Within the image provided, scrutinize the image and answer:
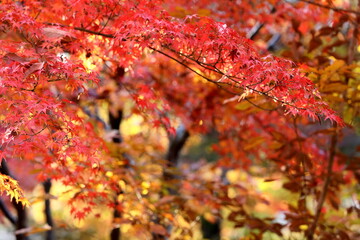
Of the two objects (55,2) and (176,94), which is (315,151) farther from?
(55,2)

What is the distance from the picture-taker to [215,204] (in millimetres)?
4273

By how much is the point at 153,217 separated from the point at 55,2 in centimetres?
244

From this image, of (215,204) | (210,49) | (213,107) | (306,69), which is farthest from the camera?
(213,107)

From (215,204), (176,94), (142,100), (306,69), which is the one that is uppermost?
(306,69)

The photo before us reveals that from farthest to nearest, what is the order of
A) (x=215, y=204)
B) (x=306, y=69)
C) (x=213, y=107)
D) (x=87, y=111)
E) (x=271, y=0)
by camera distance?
(x=213, y=107), (x=87, y=111), (x=271, y=0), (x=215, y=204), (x=306, y=69)

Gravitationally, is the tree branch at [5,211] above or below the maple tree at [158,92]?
below

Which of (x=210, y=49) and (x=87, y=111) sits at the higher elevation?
(x=210, y=49)

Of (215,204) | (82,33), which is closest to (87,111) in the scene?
(215,204)

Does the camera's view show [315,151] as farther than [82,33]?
Yes

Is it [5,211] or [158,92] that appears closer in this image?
[158,92]

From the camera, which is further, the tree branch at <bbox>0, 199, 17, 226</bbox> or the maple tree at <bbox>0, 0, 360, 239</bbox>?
the tree branch at <bbox>0, 199, 17, 226</bbox>

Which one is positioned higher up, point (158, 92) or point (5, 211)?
point (158, 92)

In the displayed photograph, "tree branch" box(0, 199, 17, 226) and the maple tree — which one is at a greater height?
the maple tree

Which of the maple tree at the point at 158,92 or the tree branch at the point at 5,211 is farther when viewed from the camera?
the tree branch at the point at 5,211
